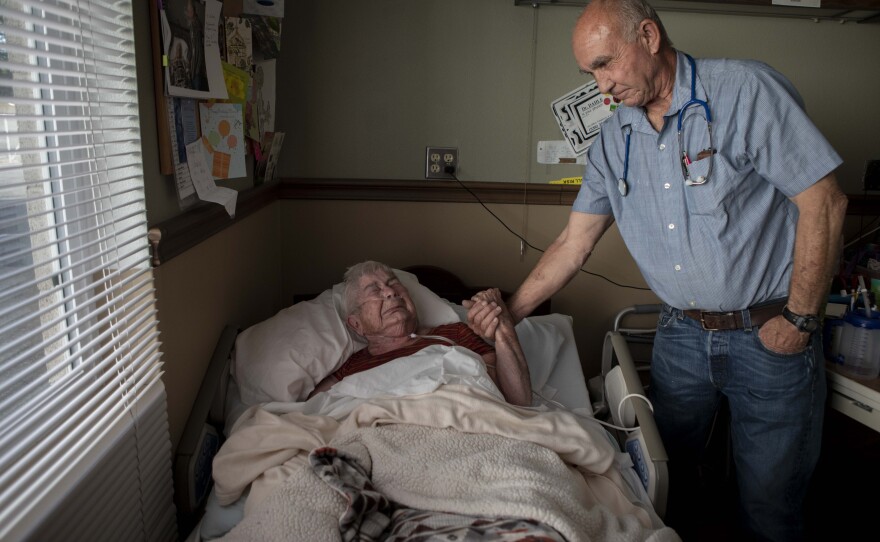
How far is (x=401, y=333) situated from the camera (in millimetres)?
2066

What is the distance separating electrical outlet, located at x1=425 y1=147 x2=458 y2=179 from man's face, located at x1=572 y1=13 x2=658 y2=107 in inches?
43.6

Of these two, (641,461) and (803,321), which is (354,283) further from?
(803,321)

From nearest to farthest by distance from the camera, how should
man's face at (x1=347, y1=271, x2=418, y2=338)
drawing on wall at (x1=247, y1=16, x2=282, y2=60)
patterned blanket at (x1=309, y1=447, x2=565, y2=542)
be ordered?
1. patterned blanket at (x1=309, y1=447, x2=565, y2=542)
2. man's face at (x1=347, y1=271, x2=418, y2=338)
3. drawing on wall at (x1=247, y1=16, x2=282, y2=60)

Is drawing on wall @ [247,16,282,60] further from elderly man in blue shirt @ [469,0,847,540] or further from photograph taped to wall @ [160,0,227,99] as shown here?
elderly man in blue shirt @ [469,0,847,540]

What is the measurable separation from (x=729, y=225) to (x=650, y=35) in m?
0.51

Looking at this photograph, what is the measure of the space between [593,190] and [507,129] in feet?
2.90

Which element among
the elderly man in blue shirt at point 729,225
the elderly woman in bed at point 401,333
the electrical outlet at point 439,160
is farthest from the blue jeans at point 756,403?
the electrical outlet at point 439,160

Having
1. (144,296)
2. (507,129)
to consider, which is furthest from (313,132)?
(144,296)

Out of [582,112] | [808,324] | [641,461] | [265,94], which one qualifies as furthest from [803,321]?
[265,94]

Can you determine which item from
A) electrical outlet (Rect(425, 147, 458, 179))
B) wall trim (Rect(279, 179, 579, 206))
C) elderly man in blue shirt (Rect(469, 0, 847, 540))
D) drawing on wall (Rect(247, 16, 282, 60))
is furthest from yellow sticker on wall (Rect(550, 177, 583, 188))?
drawing on wall (Rect(247, 16, 282, 60))

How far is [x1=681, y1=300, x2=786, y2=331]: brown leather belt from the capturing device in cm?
173

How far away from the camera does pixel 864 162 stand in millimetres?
2850

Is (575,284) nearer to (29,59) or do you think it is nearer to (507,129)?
(507,129)

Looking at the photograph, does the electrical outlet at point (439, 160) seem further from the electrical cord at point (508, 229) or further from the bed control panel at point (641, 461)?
the bed control panel at point (641, 461)
